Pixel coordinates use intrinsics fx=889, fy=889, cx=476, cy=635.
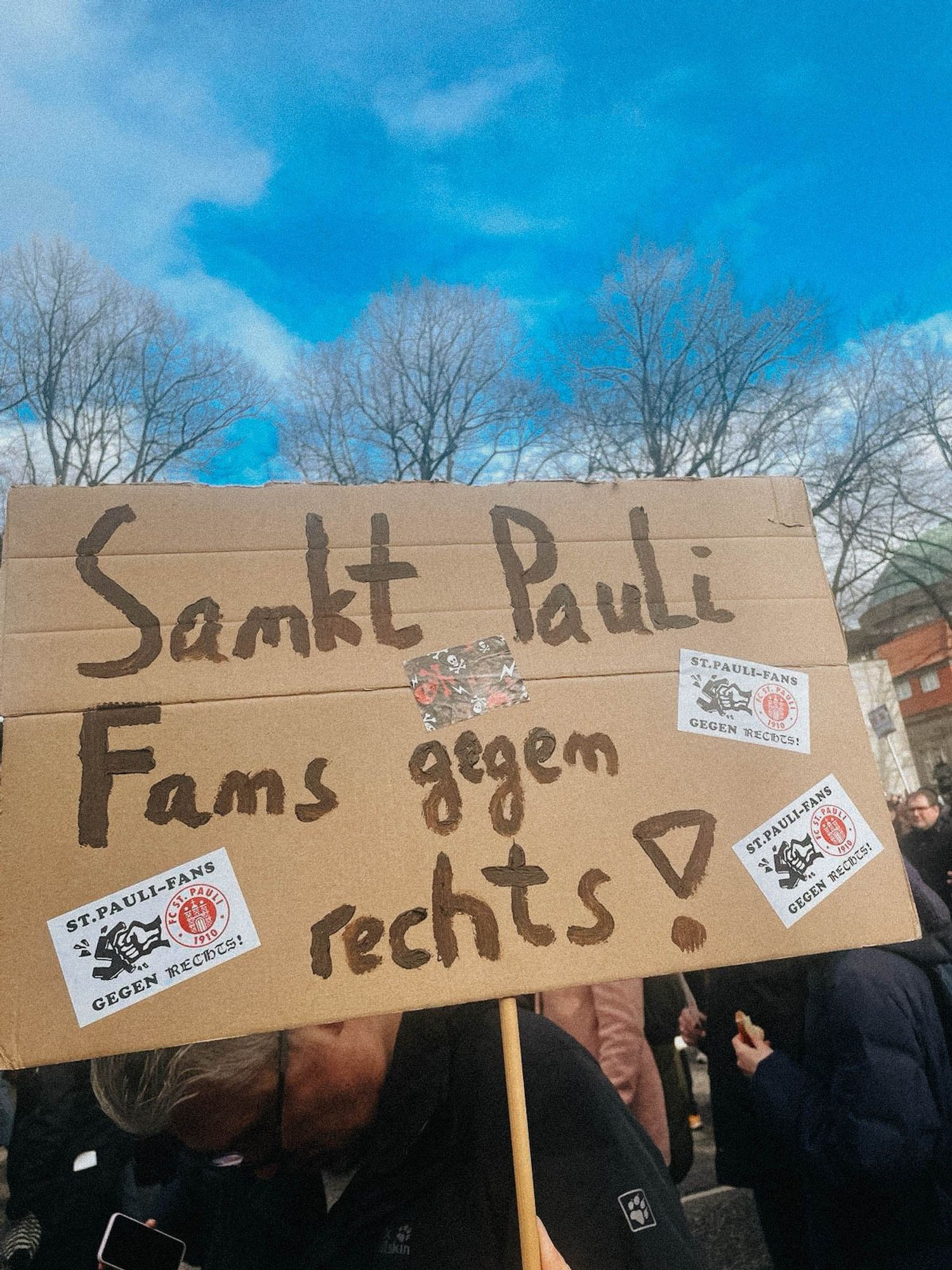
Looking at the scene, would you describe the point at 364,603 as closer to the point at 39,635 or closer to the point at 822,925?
the point at 39,635

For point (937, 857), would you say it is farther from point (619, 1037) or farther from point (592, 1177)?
point (592, 1177)

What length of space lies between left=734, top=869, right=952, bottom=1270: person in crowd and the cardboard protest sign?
684 millimetres

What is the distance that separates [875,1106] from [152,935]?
1.53 m

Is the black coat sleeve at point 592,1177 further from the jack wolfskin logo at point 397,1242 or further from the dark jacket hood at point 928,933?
the dark jacket hood at point 928,933

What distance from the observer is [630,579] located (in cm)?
150

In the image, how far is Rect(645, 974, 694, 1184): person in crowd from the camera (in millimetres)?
3066

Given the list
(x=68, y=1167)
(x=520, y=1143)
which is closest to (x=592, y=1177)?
(x=520, y=1143)

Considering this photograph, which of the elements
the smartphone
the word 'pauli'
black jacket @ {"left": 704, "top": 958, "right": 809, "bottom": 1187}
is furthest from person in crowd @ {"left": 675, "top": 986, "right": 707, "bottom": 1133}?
the word 'pauli'

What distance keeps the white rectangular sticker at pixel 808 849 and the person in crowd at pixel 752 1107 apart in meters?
1.03

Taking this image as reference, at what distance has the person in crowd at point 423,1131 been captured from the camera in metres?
1.37

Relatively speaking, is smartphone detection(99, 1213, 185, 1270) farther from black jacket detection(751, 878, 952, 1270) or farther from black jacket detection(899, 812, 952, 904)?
black jacket detection(899, 812, 952, 904)

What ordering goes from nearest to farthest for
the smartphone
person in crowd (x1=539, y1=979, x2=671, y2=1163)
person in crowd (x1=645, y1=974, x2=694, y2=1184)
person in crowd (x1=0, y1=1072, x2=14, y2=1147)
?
the smartphone → person in crowd (x1=539, y1=979, x2=671, y2=1163) → person in crowd (x1=645, y1=974, x2=694, y2=1184) → person in crowd (x1=0, y1=1072, x2=14, y2=1147)

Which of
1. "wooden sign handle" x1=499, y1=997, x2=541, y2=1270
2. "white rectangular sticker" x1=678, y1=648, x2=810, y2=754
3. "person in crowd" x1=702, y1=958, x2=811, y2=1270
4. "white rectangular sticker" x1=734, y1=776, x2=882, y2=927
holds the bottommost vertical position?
"person in crowd" x1=702, y1=958, x2=811, y2=1270

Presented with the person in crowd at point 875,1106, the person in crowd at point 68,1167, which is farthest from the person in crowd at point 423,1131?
the person in crowd at point 68,1167
